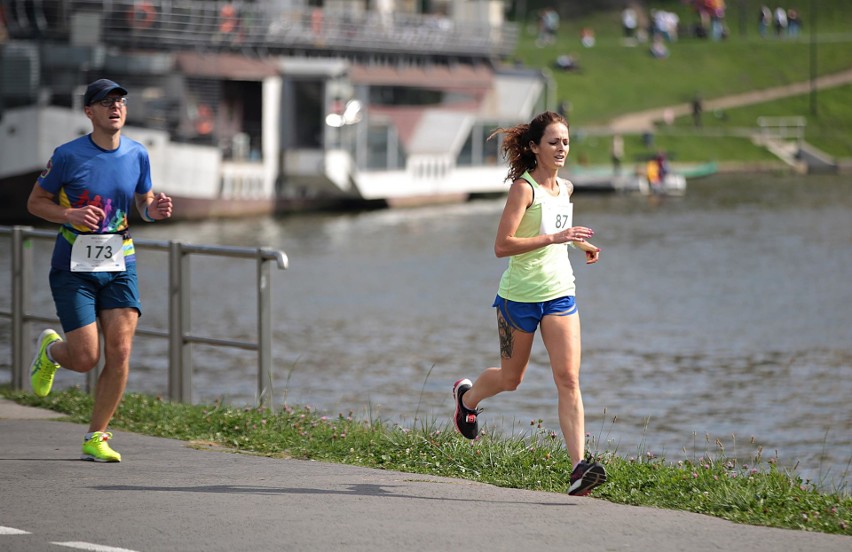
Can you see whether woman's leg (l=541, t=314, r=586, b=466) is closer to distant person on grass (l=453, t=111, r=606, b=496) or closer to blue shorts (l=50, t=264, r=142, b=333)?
distant person on grass (l=453, t=111, r=606, b=496)

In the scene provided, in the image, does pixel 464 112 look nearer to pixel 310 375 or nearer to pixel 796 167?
pixel 796 167

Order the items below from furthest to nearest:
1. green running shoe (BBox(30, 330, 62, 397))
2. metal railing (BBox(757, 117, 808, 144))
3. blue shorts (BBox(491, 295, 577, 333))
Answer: metal railing (BBox(757, 117, 808, 144))
green running shoe (BBox(30, 330, 62, 397))
blue shorts (BBox(491, 295, 577, 333))

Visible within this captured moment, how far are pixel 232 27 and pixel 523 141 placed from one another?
143ft

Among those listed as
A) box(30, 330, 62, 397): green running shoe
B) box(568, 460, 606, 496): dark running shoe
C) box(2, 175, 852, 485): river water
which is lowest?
box(2, 175, 852, 485): river water

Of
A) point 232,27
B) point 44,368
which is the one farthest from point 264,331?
point 232,27

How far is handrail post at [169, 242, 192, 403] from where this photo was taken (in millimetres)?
12164

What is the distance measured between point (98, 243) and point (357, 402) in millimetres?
8665

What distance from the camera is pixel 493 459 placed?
937 centimetres

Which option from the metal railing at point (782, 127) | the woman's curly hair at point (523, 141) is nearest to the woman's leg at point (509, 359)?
the woman's curly hair at point (523, 141)

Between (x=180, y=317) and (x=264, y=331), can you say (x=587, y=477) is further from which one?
(x=180, y=317)

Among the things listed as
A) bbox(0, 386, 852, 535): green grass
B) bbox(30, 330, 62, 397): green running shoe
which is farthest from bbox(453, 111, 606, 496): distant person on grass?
bbox(30, 330, 62, 397): green running shoe

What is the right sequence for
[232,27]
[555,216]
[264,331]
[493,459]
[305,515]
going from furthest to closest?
[232,27] → [264,331] → [493,459] → [555,216] → [305,515]

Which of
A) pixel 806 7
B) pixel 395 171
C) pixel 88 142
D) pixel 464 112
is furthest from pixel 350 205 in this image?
pixel 806 7

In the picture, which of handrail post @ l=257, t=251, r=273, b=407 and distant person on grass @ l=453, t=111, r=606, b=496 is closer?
distant person on grass @ l=453, t=111, r=606, b=496
